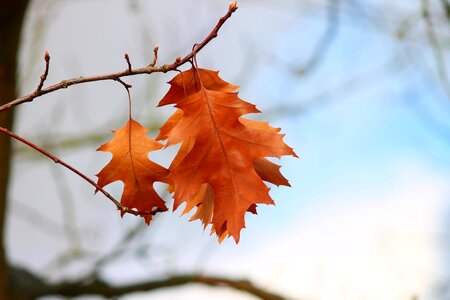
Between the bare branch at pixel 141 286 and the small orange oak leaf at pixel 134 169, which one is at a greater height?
the bare branch at pixel 141 286

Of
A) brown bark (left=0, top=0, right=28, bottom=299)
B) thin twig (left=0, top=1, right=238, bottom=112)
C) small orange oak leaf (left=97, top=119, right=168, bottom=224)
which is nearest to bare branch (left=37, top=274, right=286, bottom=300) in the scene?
brown bark (left=0, top=0, right=28, bottom=299)

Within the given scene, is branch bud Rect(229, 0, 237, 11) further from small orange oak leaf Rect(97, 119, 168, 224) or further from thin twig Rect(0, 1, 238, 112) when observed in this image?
small orange oak leaf Rect(97, 119, 168, 224)

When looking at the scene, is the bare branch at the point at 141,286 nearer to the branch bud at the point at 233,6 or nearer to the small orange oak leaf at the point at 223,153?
the small orange oak leaf at the point at 223,153

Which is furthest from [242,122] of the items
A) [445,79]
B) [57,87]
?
[445,79]

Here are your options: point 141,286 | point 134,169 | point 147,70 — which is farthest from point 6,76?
point 147,70

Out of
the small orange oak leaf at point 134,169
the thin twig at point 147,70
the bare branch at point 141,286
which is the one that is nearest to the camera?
the thin twig at point 147,70

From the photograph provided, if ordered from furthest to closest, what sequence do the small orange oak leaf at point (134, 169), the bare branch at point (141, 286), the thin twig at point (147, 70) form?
1. the bare branch at point (141, 286)
2. the small orange oak leaf at point (134, 169)
3. the thin twig at point (147, 70)

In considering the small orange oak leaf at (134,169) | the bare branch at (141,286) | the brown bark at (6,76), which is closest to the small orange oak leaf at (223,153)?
the small orange oak leaf at (134,169)

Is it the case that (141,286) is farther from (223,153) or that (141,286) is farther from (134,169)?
(223,153)
